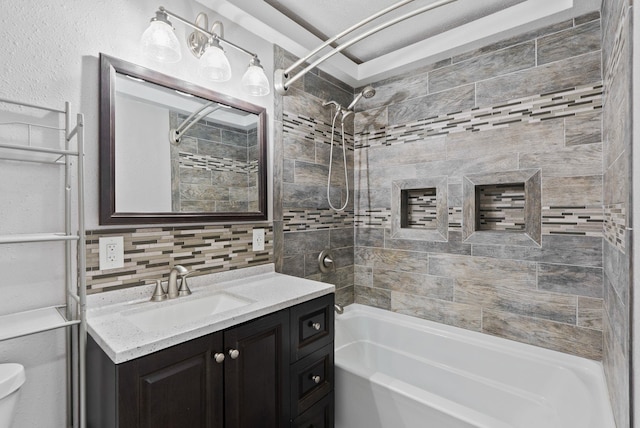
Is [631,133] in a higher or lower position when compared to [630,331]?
higher

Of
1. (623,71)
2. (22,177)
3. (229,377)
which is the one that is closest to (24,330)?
(22,177)

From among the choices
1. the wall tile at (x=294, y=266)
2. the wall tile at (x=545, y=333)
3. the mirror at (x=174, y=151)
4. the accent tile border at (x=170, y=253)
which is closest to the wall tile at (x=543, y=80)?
the wall tile at (x=545, y=333)

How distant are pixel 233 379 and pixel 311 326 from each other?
0.47 meters

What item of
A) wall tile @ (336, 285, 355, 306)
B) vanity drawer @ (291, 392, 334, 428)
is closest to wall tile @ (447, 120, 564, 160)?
wall tile @ (336, 285, 355, 306)

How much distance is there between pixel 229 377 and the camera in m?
1.21

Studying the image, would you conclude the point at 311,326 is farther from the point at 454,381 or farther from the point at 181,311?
the point at 454,381

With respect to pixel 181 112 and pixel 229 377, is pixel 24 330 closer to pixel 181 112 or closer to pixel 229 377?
pixel 229 377

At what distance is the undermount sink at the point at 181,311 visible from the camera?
4.33 ft

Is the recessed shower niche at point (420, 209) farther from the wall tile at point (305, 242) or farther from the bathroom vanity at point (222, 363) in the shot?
the bathroom vanity at point (222, 363)

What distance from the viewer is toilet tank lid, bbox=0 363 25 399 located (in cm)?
95

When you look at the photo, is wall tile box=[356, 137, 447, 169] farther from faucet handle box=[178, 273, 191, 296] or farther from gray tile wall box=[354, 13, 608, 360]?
faucet handle box=[178, 273, 191, 296]

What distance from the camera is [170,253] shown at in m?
1.53

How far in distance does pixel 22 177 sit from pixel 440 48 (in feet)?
7.76

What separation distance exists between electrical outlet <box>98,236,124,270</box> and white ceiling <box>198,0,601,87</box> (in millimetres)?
1282
